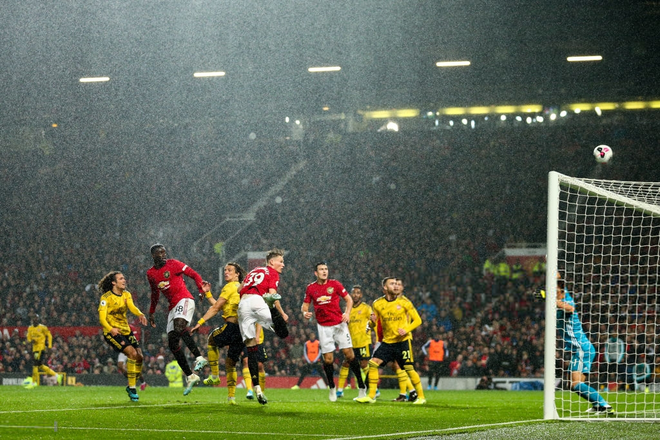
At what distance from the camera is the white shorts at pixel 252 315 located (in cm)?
1184

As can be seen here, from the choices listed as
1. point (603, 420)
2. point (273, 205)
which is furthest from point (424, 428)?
point (273, 205)

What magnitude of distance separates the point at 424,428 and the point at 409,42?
23.5 m

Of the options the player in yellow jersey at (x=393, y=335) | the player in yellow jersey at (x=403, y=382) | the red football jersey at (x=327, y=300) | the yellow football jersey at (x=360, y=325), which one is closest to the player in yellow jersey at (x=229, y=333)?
the red football jersey at (x=327, y=300)

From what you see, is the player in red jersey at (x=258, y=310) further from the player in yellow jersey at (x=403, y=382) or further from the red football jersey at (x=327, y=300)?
the player in yellow jersey at (x=403, y=382)

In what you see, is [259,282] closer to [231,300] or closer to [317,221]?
[231,300]

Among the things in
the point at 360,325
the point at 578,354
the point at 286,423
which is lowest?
the point at 286,423

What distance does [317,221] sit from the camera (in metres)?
33.7

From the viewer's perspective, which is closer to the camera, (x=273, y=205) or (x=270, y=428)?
(x=270, y=428)

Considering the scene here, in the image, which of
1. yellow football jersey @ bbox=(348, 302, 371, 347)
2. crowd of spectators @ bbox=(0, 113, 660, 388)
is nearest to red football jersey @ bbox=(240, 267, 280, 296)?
yellow football jersey @ bbox=(348, 302, 371, 347)

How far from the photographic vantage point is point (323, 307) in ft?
47.4

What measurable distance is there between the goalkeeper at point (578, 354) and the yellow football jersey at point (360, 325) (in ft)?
20.2

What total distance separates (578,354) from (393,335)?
3574mm

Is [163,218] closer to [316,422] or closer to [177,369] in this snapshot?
[177,369]

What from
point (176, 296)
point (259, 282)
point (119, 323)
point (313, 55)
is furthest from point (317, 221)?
point (259, 282)
